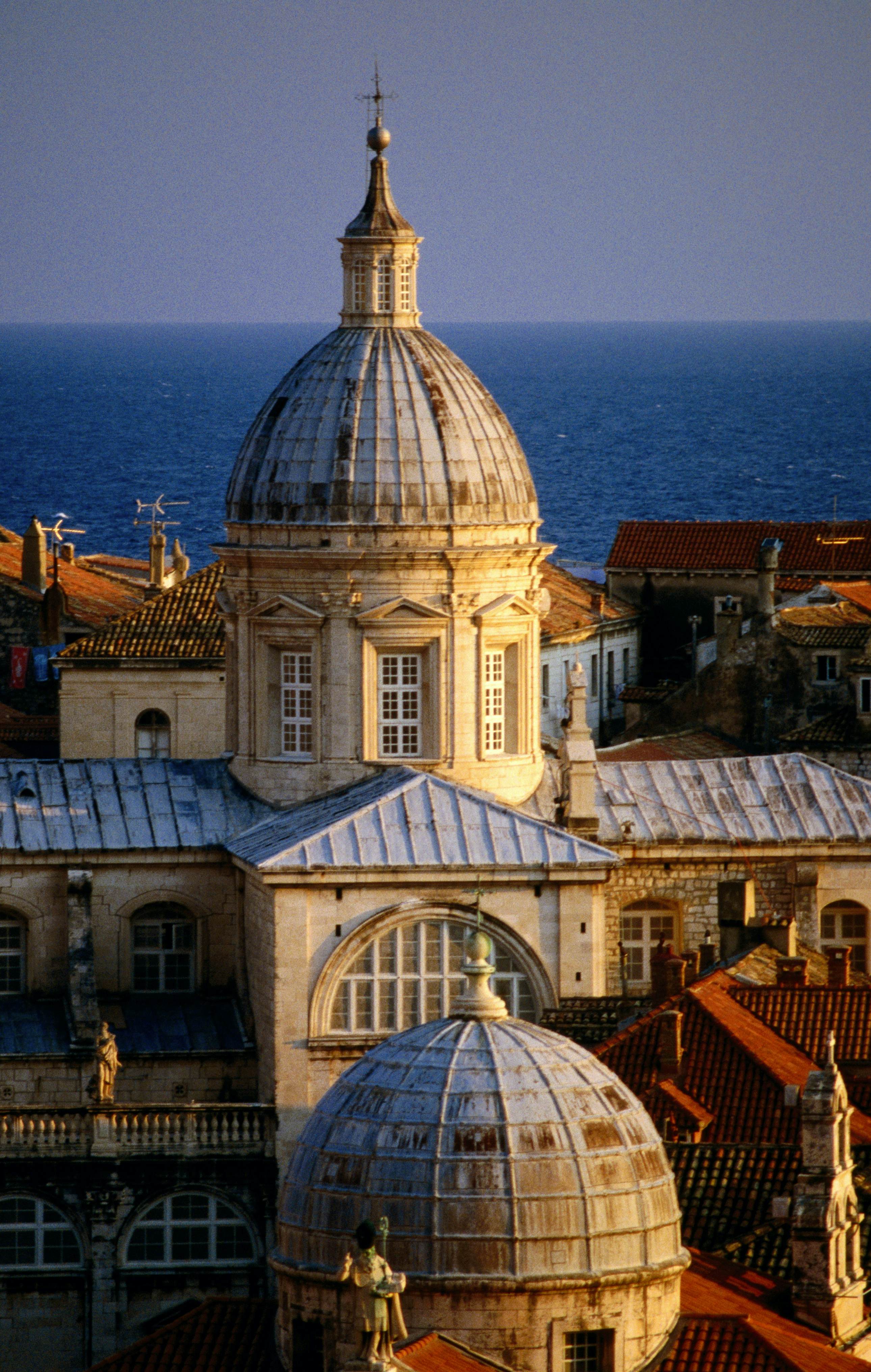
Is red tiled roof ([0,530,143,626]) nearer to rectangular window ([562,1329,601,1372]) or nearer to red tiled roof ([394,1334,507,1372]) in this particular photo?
rectangular window ([562,1329,601,1372])

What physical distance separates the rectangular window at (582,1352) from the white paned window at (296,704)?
78.7ft

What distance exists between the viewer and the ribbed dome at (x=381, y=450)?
67.9 metres

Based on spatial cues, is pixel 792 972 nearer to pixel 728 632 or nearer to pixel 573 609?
pixel 728 632

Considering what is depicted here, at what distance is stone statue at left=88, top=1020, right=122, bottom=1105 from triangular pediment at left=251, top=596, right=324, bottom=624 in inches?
329

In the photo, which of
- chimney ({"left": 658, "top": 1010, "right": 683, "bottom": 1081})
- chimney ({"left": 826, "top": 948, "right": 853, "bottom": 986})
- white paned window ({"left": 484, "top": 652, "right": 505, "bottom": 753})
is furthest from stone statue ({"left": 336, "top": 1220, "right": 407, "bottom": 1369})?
white paned window ({"left": 484, "top": 652, "right": 505, "bottom": 753})

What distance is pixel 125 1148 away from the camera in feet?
207

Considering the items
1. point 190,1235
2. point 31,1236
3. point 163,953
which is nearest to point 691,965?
point 163,953

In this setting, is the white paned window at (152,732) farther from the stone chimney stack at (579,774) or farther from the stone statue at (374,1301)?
the stone statue at (374,1301)

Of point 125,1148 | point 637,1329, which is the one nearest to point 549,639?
point 125,1148

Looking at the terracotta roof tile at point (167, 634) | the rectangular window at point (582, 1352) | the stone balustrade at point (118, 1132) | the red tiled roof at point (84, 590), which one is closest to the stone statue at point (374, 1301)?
the rectangular window at point (582, 1352)

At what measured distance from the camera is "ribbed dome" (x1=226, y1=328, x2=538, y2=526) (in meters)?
67.9

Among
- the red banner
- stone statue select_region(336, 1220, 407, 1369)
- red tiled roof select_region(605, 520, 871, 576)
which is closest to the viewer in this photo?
stone statue select_region(336, 1220, 407, 1369)

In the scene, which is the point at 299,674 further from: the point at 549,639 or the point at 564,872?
the point at 549,639

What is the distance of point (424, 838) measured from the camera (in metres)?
65.1
